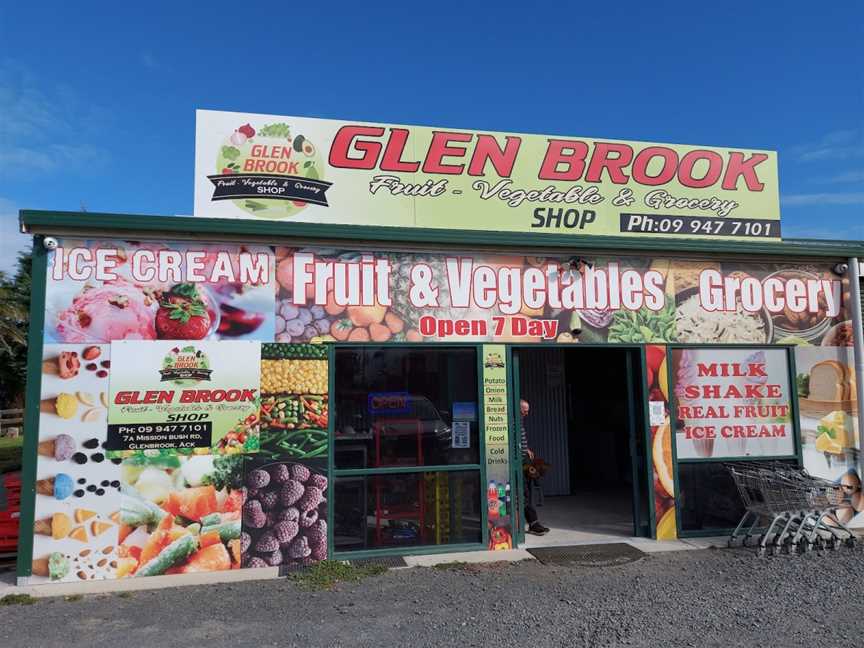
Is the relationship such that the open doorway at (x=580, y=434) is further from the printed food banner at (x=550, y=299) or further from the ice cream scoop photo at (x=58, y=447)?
the ice cream scoop photo at (x=58, y=447)

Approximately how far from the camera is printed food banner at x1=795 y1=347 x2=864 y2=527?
28.0 ft

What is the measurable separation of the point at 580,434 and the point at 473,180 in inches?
243

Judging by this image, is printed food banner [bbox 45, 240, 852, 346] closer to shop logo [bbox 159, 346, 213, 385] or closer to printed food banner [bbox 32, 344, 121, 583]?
shop logo [bbox 159, 346, 213, 385]

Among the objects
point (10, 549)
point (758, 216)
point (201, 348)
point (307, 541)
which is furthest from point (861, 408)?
point (10, 549)

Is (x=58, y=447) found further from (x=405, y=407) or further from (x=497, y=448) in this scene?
(x=497, y=448)

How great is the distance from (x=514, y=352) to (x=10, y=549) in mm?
6270

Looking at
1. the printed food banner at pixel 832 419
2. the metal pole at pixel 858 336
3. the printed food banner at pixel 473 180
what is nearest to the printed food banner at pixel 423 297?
the metal pole at pixel 858 336

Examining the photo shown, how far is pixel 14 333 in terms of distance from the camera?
2014 centimetres

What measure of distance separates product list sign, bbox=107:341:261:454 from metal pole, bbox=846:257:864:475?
789 cm

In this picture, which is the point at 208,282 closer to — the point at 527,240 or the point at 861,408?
the point at 527,240

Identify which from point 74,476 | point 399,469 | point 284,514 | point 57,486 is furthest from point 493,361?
point 57,486

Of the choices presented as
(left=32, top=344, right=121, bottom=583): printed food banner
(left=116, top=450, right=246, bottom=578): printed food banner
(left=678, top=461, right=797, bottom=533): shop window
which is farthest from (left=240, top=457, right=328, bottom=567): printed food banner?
(left=678, top=461, right=797, bottom=533): shop window

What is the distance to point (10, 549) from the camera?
23.4 ft

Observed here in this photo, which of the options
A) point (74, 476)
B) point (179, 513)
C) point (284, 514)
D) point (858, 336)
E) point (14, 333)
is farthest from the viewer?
point (14, 333)
